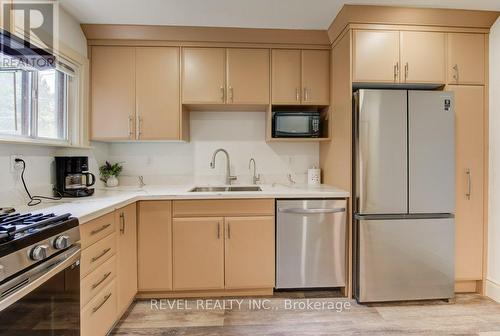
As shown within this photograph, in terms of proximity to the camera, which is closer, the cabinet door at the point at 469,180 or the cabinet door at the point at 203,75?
the cabinet door at the point at 469,180

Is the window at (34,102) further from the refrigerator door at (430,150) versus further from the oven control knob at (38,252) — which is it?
the refrigerator door at (430,150)

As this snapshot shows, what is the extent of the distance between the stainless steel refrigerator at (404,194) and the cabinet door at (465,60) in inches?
12.3

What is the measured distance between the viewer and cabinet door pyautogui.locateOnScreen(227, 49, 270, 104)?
99.2 inches

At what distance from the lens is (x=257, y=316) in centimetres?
202

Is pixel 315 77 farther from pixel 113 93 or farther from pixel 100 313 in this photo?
pixel 100 313

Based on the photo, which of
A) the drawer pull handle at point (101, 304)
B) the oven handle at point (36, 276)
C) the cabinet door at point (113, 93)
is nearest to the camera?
the oven handle at point (36, 276)

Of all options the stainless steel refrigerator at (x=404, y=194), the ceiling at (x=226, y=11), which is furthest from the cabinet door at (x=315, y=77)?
the stainless steel refrigerator at (x=404, y=194)

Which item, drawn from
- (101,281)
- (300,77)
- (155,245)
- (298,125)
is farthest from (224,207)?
(300,77)

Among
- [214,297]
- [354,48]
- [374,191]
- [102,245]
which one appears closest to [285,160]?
[374,191]

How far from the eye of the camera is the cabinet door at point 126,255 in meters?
1.87

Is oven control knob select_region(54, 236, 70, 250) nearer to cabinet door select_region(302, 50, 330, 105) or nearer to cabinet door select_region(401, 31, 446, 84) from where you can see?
cabinet door select_region(302, 50, 330, 105)

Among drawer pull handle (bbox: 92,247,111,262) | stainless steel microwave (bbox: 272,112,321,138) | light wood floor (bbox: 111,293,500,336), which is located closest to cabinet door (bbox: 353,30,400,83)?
stainless steel microwave (bbox: 272,112,321,138)

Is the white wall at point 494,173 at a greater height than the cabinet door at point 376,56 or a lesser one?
lesser

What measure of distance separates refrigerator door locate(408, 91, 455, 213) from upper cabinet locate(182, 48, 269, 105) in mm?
1287
